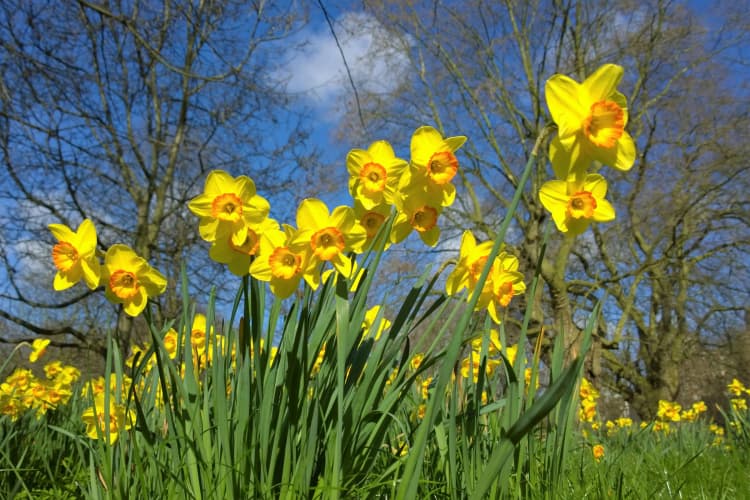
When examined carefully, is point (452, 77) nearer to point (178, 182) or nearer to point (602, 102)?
point (178, 182)

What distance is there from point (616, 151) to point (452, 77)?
34.7 ft

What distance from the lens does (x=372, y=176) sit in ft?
3.41

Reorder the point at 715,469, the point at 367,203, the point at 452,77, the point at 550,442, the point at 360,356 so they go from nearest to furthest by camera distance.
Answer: the point at 367,203 → the point at 360,356 → the point at 550,442 → the point at 715,469 → the point at 452,77

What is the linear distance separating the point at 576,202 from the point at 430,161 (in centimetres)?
25

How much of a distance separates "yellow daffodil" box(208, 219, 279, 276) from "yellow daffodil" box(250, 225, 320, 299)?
0.07 ft

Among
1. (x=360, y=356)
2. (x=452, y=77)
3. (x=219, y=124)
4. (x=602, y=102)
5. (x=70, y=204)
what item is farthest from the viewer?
(x=452, y=77)

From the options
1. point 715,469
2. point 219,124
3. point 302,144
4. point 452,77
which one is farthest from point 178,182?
point 715,469

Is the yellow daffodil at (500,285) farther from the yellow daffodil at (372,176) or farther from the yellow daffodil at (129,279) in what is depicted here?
the yellow daffodil at (129,279)

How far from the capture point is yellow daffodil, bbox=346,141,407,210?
103 centimetres

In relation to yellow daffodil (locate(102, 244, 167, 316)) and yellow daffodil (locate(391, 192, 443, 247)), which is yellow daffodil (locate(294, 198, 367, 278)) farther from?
yellow daffodil (locate(102, 244, 167, 316))

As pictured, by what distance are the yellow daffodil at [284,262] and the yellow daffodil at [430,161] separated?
209 millimetres

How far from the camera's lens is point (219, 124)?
25.3ft

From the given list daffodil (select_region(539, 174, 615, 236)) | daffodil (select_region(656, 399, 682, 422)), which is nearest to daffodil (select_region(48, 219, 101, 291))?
daffodil (select_region(539, 174, 615, 236))

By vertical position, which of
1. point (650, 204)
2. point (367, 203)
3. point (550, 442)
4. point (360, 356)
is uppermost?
point (650, 204)
